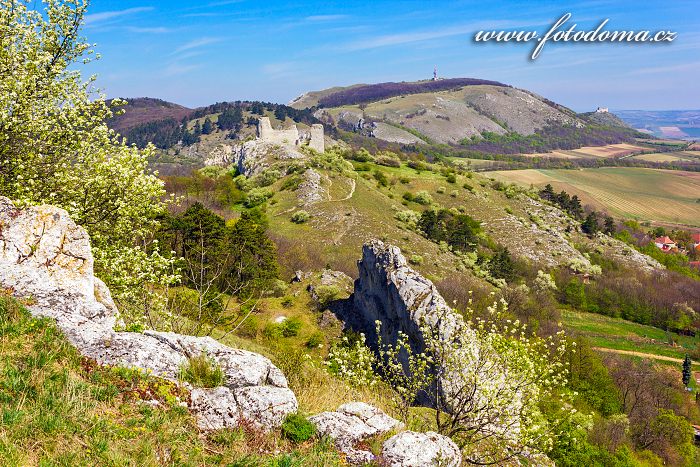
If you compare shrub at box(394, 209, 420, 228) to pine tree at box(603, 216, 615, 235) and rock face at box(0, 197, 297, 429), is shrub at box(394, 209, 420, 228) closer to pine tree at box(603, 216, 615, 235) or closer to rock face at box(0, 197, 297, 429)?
rock face at box(0, 197, 297, 429)

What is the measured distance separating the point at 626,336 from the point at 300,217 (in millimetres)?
58437

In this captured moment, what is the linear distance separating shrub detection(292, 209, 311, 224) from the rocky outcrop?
6074 centimetres

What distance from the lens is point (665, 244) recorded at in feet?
456

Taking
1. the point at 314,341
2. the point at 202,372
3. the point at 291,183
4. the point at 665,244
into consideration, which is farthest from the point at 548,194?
the point at 202,372

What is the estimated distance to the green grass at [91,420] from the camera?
22.9 ft

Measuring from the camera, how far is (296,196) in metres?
79.1

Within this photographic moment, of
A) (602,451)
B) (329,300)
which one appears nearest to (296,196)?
(329,300)

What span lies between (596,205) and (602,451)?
6427 inches

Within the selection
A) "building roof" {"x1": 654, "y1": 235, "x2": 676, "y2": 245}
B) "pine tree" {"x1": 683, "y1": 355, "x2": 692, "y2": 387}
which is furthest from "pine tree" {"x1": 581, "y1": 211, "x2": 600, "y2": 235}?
"pine tree" {"x1": 683, "y1": 355, "x2": 692, "y2": 387}

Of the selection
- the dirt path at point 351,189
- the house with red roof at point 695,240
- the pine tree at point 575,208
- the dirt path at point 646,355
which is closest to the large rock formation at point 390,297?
the dirt path at point 351,189

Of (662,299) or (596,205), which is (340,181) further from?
(596,205)

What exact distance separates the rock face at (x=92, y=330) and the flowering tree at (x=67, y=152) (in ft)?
12.5

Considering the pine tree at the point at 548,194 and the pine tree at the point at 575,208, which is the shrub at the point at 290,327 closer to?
the pine tree at the point at 575,208

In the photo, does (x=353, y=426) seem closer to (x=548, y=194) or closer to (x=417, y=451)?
(x=417, y=451)
